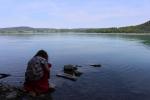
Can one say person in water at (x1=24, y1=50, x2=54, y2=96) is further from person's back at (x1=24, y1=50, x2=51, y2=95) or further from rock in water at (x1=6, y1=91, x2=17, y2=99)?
rock in water at (x1=6, y1=91, x2=17, y2=99)

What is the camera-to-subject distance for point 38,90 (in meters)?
15.7

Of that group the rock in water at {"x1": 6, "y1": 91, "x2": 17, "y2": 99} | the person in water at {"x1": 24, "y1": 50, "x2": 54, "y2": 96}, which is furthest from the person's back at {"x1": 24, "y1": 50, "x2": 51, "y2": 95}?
the rock in water at {"x1": 6, "y1": 91, "x2": 17, "y2": 99}

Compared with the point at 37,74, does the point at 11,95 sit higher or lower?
lower

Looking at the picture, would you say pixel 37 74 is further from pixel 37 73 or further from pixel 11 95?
pixel 11 95

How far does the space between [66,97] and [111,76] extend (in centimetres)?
725

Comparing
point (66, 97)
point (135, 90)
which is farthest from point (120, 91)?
point (66, 97)

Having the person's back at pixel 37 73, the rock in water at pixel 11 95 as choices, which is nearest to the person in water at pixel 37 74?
the person's back at pixel 37 73

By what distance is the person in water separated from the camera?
1535 centimetres

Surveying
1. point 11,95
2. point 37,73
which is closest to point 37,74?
point 37,73

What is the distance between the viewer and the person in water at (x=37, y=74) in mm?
15348

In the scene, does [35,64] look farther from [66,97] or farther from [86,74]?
[86,74]

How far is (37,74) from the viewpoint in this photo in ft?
50.5

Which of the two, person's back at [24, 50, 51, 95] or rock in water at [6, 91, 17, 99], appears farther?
person's back at [24, 50, 51, 95]

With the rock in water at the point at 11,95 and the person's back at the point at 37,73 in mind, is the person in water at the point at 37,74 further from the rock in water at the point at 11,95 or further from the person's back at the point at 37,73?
the rock in water at the point at 11,95
